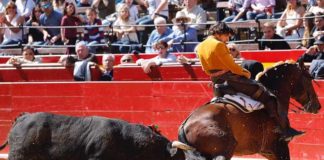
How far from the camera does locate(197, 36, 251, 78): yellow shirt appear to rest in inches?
308

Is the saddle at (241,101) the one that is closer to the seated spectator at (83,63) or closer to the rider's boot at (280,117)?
the rider's boot at (280,117)

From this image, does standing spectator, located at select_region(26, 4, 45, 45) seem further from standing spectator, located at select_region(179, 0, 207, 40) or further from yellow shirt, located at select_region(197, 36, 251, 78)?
yellow shirt, located at select_region(197, 36, 251, 78)

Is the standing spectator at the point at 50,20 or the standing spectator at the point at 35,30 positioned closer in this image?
the standing spectator at the point at 50,20

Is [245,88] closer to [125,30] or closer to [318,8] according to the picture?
[318,8]

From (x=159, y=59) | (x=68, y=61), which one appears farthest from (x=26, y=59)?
(x=159, y=59)

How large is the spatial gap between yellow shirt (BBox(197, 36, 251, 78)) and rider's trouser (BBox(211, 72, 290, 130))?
94mm

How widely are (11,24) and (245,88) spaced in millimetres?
7204

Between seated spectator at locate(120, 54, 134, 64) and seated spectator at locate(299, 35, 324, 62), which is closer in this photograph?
seated spectator at locate(299, 35, 324, 62)

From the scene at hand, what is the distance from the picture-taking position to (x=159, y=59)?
1141 cm

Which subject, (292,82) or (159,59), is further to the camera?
(159,59)

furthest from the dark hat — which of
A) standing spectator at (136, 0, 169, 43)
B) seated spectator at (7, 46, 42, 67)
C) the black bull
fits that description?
seated spectator at (7, 46, 42, 67)

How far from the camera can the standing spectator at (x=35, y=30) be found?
14.6m

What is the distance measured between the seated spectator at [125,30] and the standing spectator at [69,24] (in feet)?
2.53

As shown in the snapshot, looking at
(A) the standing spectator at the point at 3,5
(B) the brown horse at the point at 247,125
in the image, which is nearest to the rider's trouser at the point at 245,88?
(B) the brown horse at the point at 247,125
